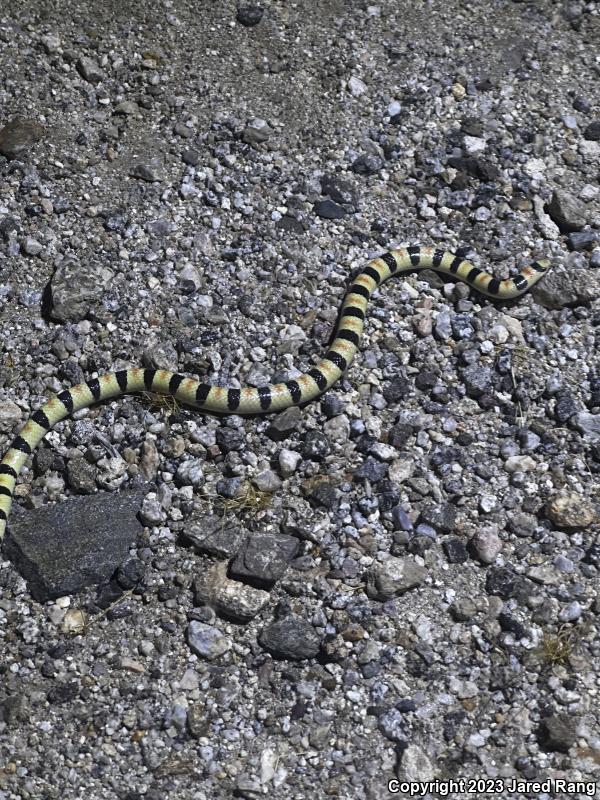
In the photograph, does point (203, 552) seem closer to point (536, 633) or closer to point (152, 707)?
point (152, 707)

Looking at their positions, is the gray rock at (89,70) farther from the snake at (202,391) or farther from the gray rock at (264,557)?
the gray rock at (264,557)

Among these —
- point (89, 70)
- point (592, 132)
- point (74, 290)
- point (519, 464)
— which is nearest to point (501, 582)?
point (519, 464)

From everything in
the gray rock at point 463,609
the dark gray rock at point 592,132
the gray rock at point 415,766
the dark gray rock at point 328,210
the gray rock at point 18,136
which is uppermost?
the dark gray rock at point 592,132

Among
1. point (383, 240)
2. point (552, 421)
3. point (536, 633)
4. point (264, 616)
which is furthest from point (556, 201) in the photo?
point (264, 616)

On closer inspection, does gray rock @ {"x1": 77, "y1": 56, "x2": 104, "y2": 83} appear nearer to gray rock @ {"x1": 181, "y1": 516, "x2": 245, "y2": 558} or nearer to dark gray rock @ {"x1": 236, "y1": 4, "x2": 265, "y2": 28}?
dark gray rock @ {"x1": 236, "y1": 4, "x2": 265, "y2": 28}

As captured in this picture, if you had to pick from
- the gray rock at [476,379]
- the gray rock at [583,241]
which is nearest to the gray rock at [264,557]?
the gray rock at [476,379]

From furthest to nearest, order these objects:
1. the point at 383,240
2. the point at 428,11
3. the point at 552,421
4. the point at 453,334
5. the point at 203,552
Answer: the point at 428,11
the point at 383,240
the point at 453,334
the point at 552,421
the point at 203,552

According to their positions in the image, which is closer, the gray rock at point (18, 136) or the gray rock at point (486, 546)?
the gray rock at point (486, 546)
